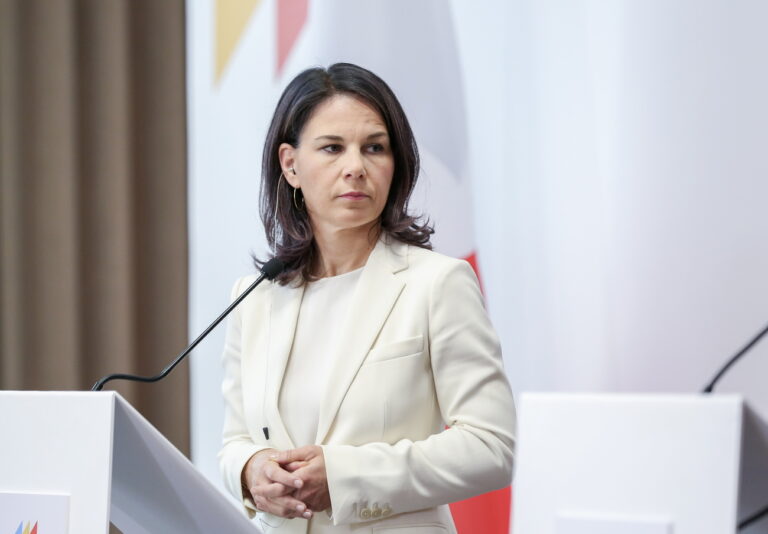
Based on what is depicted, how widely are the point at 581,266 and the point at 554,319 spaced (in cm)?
17

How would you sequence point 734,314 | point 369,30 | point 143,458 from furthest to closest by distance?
point 369,30 → point 734,314 → point 143,458

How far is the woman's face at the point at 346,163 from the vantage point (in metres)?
1.94

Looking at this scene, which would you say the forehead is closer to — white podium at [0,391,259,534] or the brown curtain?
white podium at [0,391,259,534]

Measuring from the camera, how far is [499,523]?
107 inches

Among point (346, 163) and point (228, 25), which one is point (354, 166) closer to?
point (346, 163)

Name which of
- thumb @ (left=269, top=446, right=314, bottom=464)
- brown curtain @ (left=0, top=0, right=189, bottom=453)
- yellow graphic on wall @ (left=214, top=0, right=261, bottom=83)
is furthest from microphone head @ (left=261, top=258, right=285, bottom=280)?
yellow graphic on wall @ (left=214, top=0, right=261, bottom=83)

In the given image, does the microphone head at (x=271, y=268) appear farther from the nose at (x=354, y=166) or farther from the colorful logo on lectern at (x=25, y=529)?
the colorful logo on lectern at (x=25, y=529)

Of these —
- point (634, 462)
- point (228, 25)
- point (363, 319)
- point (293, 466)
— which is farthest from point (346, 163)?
point (228, 25)

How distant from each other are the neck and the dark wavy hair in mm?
37

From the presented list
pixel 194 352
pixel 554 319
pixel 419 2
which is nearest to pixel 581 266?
pixel 554 319

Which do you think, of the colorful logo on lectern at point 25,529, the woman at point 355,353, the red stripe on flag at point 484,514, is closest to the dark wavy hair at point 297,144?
the woman at point 355,353

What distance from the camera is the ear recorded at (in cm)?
208

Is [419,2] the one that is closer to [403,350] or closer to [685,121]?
[685,121]

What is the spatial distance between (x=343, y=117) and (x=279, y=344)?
48cm
